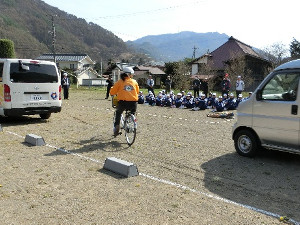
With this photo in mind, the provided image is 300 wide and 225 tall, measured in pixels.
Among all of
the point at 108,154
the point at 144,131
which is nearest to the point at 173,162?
the point at 108,154

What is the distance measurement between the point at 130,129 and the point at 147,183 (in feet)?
8.76

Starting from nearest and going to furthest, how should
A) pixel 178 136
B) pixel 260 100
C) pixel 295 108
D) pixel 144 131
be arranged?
pixel 295 108, pixel 260 100, pixel 178 136, pixel 144 131

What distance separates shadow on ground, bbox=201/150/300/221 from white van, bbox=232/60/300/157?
36 cm

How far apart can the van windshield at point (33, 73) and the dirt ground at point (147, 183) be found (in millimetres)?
2072

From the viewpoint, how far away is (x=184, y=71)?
3828 cm

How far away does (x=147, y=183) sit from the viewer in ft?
15.9

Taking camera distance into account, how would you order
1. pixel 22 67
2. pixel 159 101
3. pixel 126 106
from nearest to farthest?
pixel 126 106 < pixel 22 67 < pixel 159 101

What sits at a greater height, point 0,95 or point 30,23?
point 30,23

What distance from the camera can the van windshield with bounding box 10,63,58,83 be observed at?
9.45 metres

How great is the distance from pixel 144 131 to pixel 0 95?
4.63m

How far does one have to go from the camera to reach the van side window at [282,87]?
5.47 m

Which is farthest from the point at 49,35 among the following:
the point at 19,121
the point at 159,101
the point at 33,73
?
the point at 33,73

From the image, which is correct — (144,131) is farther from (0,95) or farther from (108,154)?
(0,95)

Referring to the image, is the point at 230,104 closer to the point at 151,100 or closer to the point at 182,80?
the point at 151,100
